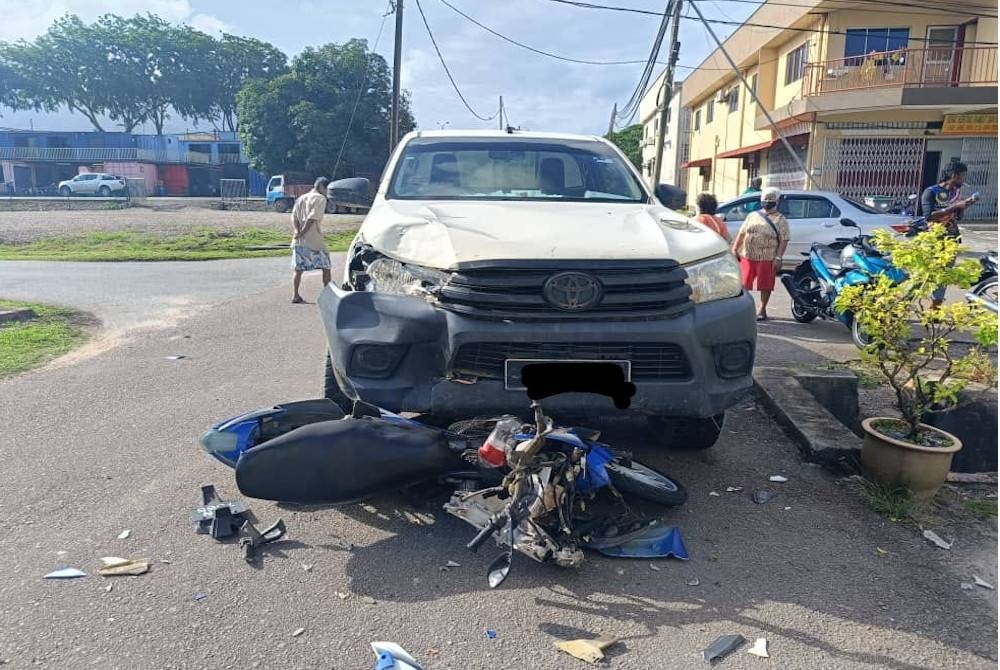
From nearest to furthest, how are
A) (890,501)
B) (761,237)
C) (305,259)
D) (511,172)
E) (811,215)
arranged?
(890,501)
(511,172)
(761,237)
(305,259)
(811,215)

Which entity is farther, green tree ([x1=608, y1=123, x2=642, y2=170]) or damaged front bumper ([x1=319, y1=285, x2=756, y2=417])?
green tree ([x1=608, y1=123, x2=642, y2=170])

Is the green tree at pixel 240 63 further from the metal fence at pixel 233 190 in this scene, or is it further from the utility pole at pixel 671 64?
the utility pole at pixel 671 64

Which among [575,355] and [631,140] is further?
[631,140]

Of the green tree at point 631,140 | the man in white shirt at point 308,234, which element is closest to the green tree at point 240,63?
the green tree at point 631,140

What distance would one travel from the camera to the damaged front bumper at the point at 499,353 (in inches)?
126

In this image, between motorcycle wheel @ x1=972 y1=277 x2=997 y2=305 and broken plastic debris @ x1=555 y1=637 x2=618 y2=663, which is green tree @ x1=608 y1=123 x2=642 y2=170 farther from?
broken plastic debris @ x1=555 y1=637 x2=618 y2=663

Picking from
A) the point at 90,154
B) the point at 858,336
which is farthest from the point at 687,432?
the point at 90,154

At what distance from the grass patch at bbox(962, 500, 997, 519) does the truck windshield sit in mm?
2482

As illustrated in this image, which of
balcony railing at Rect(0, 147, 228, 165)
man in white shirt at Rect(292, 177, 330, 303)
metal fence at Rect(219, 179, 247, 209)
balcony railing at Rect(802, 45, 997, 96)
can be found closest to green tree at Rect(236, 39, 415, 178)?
metal fence at Rect(219, 179, 247, 209)

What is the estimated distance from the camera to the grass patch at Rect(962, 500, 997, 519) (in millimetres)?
3592

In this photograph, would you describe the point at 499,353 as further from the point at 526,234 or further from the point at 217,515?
the point at 217,515

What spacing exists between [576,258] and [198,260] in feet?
45.2

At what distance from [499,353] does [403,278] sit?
597 mm

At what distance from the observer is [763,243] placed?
797 cm
